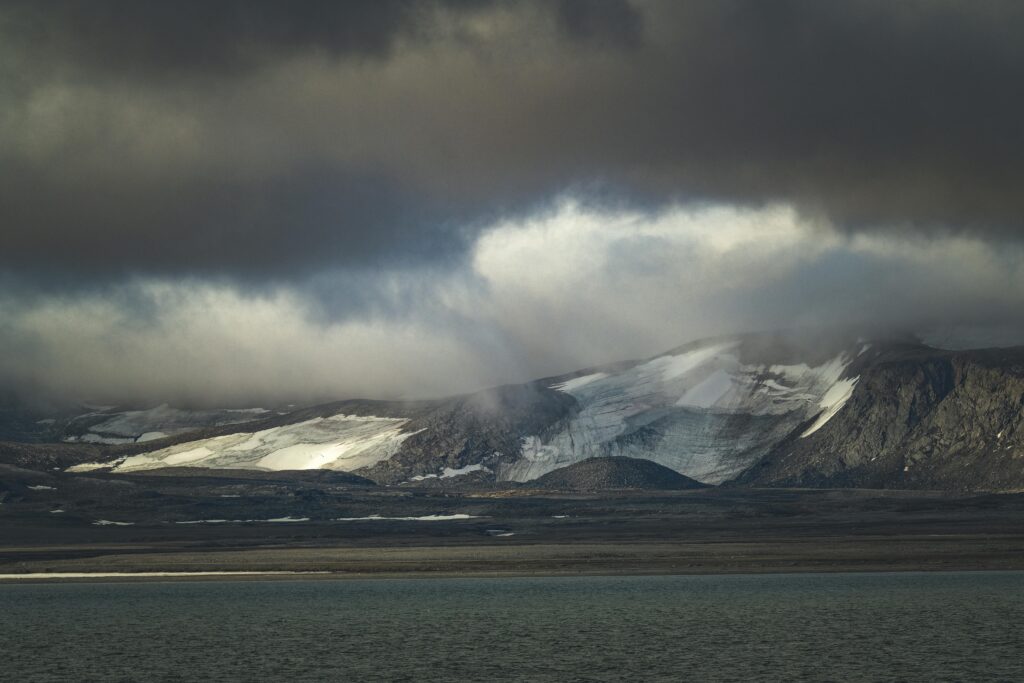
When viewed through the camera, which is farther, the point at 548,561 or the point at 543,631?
the point at 548,561

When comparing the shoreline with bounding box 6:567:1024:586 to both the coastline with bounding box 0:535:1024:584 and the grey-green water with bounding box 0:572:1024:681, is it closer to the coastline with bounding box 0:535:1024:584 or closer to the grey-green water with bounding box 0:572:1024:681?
the coastline with bounding box 0:535:1024:584

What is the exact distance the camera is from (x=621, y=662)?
228 ft

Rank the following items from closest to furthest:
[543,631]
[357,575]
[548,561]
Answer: [543,631] < [357,575] < [548,561]

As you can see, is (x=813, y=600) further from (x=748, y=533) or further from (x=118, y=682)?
(x=748, y=533)

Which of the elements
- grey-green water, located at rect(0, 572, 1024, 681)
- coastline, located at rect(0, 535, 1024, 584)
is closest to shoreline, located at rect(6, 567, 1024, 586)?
coastline, located at rect(0, 535, 1024, 584)

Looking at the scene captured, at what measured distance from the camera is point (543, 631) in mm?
85375

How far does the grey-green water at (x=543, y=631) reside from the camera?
67.1 meters

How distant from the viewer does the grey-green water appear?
6712 cm

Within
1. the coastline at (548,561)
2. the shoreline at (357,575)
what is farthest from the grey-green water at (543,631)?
the coastline at (548,561)

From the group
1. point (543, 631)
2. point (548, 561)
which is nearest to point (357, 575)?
point (548, 561)

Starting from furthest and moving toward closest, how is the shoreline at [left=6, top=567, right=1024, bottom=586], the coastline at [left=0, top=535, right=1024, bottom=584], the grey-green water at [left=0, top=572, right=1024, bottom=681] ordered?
the coastline at [left=0, top=535, right=1024, bottom=584]
the shoreline at [left=6, top=567, right=1024, bottom=586]
the grey-green water at [left=0, top=572, right=1024, bottom=681]

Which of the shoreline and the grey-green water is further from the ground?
the shoreline

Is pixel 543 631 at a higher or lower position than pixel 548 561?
lower

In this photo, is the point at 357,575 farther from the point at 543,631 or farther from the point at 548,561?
the point at 543,631
